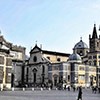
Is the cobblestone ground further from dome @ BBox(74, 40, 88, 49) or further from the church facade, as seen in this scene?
dome @ BBox(74, 40, 88, 49)

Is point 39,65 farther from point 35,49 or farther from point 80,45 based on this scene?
point 80,45

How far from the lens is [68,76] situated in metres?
88.1

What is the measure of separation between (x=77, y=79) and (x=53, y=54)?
52.7 ft

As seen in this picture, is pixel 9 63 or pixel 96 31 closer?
pixel 9 63

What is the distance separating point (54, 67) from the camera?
89812mm

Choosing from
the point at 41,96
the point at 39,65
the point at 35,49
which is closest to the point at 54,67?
the point at 39,65

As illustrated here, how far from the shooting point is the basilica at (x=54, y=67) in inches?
3477

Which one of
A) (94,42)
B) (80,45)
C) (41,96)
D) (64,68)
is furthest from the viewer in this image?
(80,45)

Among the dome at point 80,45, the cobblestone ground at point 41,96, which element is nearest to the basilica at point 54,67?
the dome at point 80,45

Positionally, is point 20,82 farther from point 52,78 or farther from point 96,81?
point 96,81

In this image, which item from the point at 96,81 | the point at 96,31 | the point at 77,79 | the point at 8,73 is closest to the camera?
the point at 8,73

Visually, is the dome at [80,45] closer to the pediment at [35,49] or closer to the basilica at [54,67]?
the basilica at [54,67]

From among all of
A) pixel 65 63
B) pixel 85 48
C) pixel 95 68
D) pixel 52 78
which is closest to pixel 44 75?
pixel 52 78

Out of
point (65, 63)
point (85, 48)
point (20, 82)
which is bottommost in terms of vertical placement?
point (20, 82)
